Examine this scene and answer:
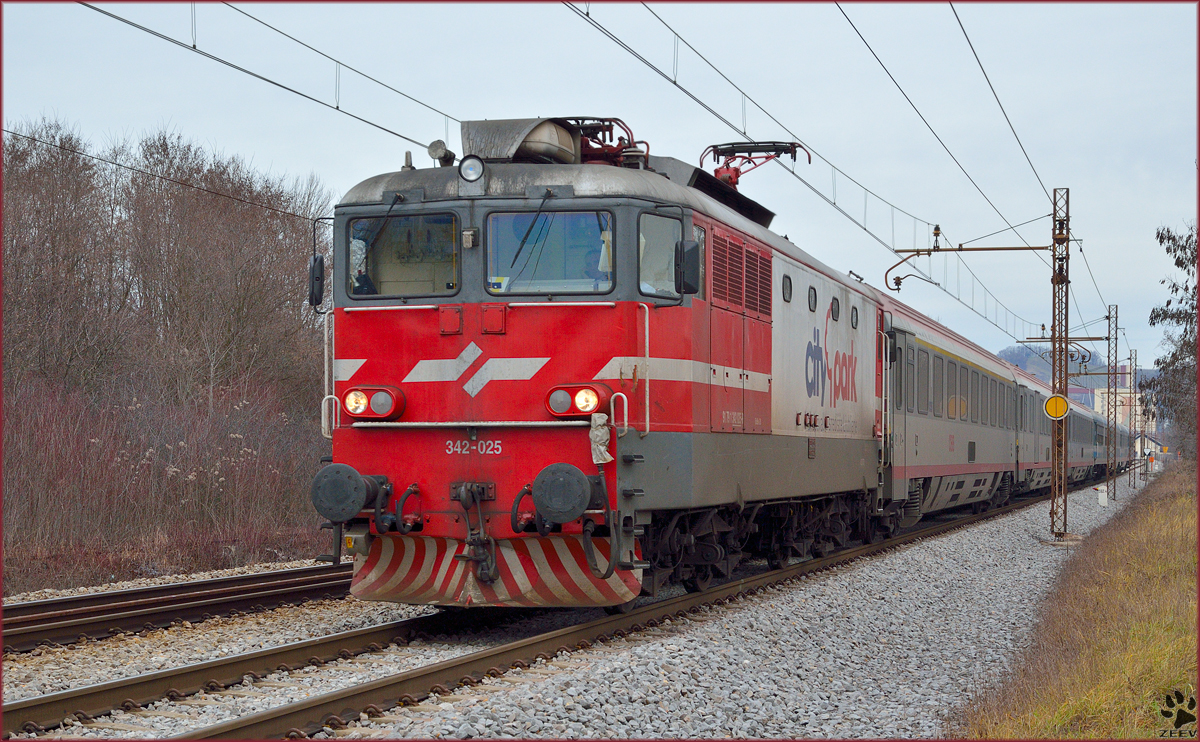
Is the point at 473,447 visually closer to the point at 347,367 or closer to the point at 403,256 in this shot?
the point at 347,367

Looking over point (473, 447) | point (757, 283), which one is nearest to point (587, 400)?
point (473, 447)

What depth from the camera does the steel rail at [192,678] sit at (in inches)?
244

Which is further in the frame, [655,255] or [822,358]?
[822,358]

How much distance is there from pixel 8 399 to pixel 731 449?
13643mm

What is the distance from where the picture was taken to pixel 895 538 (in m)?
18.6

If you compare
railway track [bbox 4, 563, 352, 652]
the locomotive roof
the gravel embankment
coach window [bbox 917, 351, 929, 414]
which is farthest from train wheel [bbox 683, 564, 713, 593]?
coach window [bbox 917, 351, 929, 414]

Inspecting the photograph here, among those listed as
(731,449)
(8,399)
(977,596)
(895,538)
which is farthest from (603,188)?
(8,399)

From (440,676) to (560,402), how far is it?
232cm

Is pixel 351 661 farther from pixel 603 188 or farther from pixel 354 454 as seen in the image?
pixel 603 188

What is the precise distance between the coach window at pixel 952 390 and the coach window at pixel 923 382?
189 cm

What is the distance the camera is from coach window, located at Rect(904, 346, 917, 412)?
18.0 metres

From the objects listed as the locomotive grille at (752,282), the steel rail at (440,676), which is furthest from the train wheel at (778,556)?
the locomotive grille at (752,282)

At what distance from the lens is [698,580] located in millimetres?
11445

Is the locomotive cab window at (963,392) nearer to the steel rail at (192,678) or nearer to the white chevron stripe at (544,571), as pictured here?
the white chevron stripe at (544,571)
